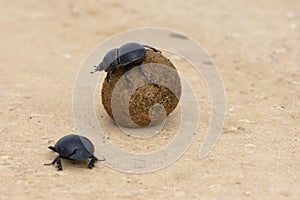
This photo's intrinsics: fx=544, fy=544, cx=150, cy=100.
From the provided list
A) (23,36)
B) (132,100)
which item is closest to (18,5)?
(23,36)

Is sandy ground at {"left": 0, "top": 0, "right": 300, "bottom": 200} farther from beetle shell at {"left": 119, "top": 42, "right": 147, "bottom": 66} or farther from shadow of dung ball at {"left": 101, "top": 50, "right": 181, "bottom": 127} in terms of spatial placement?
beetle shell at {"left": 119, "top": 42, "right": 147, "bottom": 66}

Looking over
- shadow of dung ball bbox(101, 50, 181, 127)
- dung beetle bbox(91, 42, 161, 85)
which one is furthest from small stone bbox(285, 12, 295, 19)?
dung beetle bbox(91, 42, 161, 85)

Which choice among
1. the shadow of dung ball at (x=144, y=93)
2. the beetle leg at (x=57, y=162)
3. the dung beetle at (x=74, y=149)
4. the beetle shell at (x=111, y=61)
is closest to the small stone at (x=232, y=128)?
the shadow of dung ball at (x=144, y=93)

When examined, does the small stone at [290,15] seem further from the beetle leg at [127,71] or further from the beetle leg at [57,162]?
the beetle leg at [57,162]

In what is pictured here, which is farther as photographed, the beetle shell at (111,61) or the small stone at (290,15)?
the small stone at (290,15)

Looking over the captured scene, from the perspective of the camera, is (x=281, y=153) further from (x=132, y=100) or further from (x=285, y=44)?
(x=285, y=44)

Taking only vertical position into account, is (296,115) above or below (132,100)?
below

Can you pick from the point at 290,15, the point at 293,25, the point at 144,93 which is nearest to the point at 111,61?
the point at 144,93
